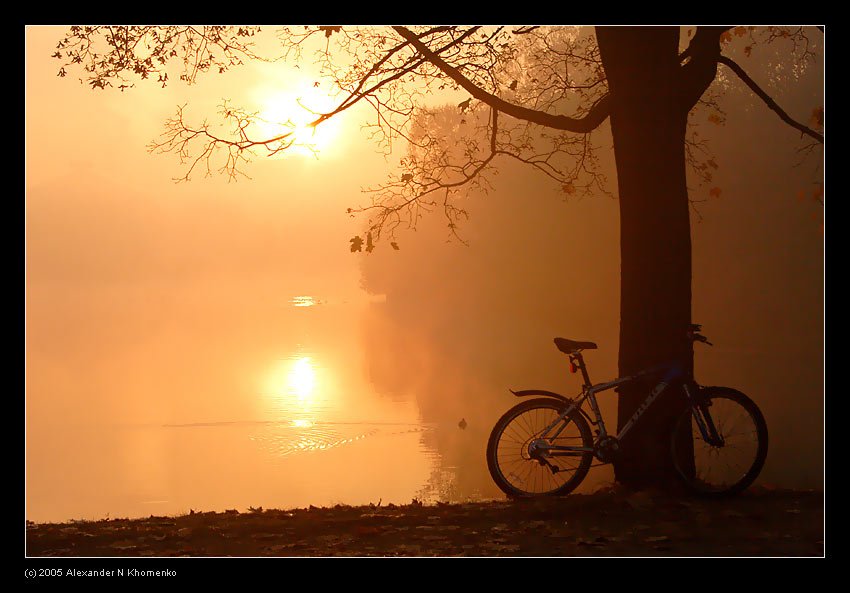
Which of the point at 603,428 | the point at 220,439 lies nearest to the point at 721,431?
the point at 603,428

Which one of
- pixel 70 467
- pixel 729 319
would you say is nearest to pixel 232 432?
pixel 70 467

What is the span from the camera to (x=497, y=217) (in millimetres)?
46469

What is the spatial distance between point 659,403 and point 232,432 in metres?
17.5

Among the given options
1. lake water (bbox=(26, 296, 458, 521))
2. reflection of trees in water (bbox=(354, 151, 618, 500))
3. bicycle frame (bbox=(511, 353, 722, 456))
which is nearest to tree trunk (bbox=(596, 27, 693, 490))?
bicycle frame (bbox=(511, 353, 722, 456))

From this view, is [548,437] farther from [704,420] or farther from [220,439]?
[220,439]

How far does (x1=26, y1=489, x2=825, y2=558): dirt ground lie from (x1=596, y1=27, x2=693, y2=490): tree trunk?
0.82 meters

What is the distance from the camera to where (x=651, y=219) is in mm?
8602

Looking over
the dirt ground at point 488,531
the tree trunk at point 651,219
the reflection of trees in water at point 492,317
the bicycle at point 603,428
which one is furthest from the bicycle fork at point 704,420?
the reflection of trees in water at point 492,317

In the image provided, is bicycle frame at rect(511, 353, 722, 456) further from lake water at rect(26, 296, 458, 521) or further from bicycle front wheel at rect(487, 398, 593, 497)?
lake water at rect(26, 296, 458, 521)

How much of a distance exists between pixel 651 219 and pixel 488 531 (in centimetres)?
329

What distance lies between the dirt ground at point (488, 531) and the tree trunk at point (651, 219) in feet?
2.69

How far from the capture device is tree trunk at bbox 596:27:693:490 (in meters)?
8.55

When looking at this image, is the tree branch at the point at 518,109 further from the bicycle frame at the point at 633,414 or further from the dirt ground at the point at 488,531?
the dirt ground at the point at 488,531
